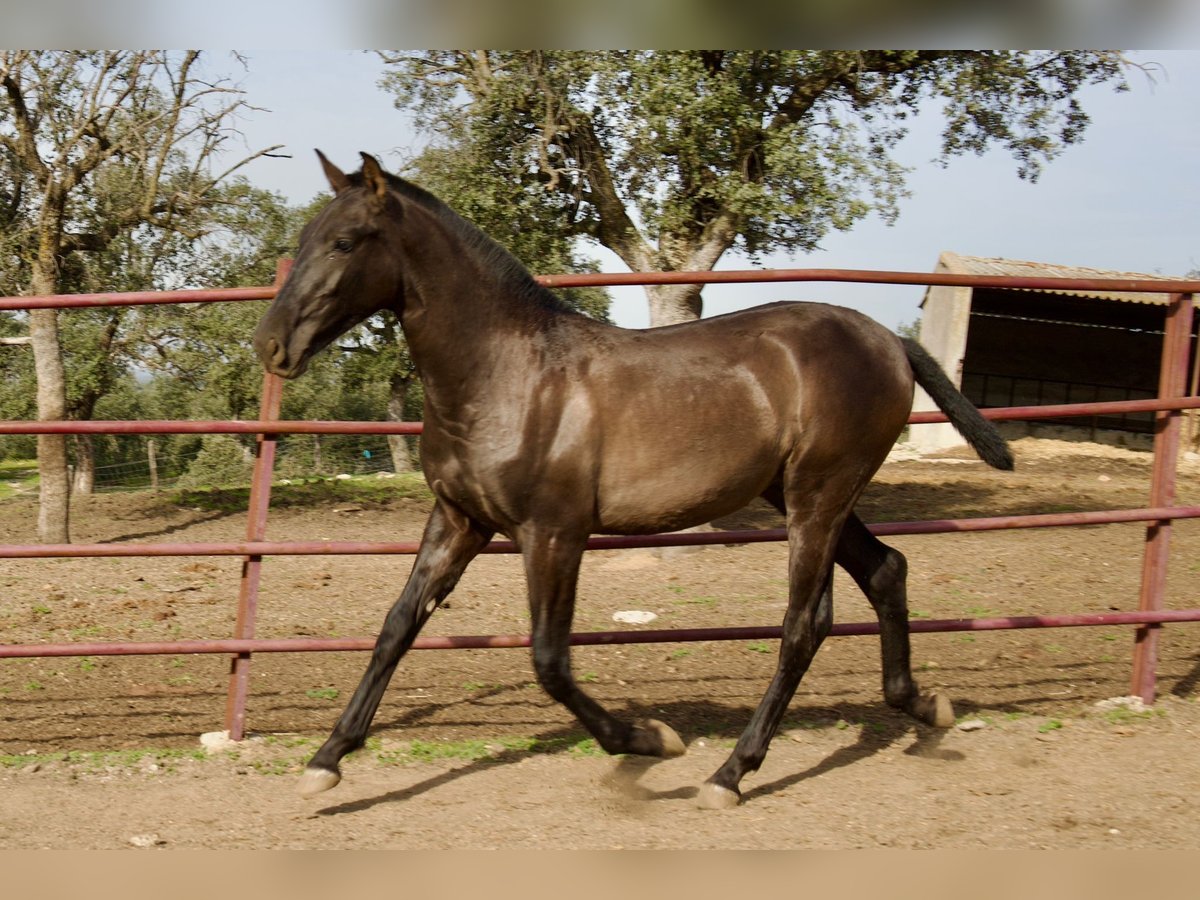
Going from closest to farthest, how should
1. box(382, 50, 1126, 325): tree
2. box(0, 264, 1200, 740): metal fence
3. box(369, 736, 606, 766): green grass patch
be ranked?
1. box(0, 264, 1200, 740): metal fence
2. box(369, 736, 606, 766): green grass patch
3. box(382, 50, 1126, 325): tree

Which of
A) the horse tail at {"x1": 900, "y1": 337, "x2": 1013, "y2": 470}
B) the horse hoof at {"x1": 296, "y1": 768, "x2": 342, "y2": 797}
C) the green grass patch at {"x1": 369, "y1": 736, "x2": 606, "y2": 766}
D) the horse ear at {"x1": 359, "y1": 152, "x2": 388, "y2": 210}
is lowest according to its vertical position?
the green grass patch at {"x1": 369, "y1": 736, "x2": 606, "y2": 766}

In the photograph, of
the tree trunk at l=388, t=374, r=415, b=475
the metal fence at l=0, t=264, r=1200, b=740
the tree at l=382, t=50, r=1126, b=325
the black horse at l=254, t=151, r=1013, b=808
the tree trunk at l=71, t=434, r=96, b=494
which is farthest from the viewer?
the tree trunk at l=388, t=374, r=415, b=475

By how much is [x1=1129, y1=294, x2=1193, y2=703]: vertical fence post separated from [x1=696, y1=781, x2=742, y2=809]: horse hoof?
7.07ft

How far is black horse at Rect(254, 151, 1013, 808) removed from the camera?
3.49 meters

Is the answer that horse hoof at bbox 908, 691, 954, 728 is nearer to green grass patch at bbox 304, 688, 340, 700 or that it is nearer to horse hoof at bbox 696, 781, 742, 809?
horse hoof at bbox 696, 781, 742, 809

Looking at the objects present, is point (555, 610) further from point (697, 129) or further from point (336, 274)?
point (697, 129)

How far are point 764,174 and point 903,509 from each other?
4.02 meters

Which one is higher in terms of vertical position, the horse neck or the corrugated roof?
the corrugated roof

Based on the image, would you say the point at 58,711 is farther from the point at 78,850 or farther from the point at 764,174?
the point at 764,174

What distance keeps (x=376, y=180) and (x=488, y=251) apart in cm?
45

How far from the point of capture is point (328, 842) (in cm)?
337

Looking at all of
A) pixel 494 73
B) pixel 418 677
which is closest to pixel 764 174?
pixel 494 73

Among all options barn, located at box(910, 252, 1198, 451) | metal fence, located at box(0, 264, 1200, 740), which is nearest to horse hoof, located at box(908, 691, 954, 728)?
metal fence, located at box(0, 264, 1200, 740)

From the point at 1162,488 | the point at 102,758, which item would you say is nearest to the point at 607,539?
the point at 102,758
